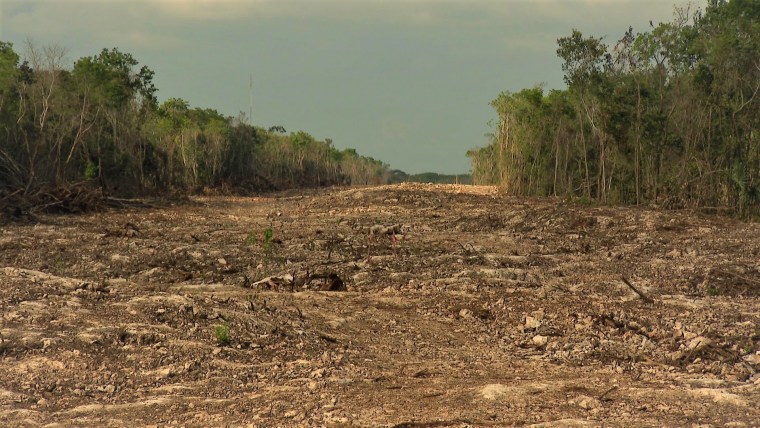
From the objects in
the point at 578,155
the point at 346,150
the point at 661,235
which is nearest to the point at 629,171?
the point at 578,155

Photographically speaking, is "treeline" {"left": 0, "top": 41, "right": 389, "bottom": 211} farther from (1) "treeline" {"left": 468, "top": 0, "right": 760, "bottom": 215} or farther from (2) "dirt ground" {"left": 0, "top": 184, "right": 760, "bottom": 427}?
(1) "treeline" {"left": 468, "top": 0, "right": 760, "bottom": 215}

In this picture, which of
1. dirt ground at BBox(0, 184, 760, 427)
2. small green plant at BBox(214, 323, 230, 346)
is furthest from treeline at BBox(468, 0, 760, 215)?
small green plant at BBox(214, 323, 230, 346)

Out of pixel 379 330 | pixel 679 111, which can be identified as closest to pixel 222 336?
pixel 379 330

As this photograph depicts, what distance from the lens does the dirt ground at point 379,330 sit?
15.0ft

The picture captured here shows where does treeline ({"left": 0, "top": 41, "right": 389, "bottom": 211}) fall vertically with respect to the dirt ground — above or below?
above

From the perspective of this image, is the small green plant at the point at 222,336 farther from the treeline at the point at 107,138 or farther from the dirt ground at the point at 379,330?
the treeline at the point at 107,138

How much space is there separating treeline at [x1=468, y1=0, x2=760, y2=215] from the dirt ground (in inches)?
196

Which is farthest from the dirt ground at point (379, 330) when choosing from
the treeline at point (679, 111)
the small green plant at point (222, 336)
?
the treeline at point (679, 111)

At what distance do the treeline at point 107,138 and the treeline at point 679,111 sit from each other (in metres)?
14.3

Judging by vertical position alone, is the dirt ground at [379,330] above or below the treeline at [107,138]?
below

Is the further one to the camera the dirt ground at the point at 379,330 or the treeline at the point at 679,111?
the treeline at the point at 679,111

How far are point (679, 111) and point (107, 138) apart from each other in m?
17.3

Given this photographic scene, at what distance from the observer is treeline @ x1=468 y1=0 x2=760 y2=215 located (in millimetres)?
17047

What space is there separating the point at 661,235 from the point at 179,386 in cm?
1041
